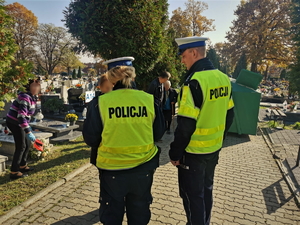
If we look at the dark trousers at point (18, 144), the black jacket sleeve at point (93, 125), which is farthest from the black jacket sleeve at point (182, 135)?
the dark trousers at point (18, 144)

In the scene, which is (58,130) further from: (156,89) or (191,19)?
(191,19)

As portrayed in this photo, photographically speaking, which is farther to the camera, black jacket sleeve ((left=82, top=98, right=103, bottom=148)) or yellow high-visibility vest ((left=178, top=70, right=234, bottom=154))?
yellow high-visibility vest ((left=178, top=70, right=234, bottom=154))

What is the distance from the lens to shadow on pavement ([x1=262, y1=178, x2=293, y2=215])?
361 centimetres

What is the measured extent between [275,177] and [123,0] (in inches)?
268

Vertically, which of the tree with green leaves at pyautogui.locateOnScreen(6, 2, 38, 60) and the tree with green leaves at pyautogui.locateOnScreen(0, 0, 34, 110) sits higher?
the tree with green leaves at pyautogui.locateOnScreen(6, 2, 38, 60)

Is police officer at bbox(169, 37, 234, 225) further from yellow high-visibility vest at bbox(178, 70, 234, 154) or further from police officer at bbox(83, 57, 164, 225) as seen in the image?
police officer at bbox(83, 57, 164, 225)

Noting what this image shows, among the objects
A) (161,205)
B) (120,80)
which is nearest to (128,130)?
(120,80)

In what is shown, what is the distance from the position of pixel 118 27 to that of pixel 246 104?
5035mm

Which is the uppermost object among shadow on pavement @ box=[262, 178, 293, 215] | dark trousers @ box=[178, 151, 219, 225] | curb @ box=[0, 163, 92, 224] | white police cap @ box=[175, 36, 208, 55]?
white police cap @ box=[175, 36, 208, 55]

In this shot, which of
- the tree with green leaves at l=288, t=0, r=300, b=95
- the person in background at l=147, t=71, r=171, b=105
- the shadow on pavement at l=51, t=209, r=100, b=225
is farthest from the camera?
the tree with green leaves at l=288, t=0, r=300, b=95

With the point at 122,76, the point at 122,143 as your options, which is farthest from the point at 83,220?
the point at 122,76

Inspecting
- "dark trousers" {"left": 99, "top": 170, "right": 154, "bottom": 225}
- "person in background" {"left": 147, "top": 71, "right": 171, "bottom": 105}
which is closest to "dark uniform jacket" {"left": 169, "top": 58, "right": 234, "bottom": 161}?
"dark trousers" {"left": 99, "top": 170, "right": 154, "bottom": 225}

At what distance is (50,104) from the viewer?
9.47 m

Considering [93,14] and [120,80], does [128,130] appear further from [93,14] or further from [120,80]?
[93,14]
